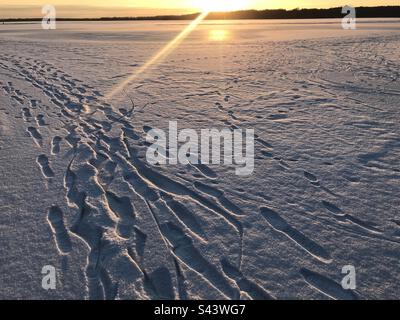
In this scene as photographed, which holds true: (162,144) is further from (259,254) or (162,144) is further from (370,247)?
(370,247)

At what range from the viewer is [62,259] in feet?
10.4

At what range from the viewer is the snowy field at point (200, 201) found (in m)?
2.99

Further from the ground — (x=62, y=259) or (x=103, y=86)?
(x=103, y=86)

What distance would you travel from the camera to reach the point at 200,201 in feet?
13.5

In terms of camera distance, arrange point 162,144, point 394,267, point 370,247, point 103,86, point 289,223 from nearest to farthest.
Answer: point 394,267 → point 370,247 → point 289,223 → point 162,144 → point 103,86

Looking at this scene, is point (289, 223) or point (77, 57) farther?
point (77, 57)

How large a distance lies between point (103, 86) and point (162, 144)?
5.03m

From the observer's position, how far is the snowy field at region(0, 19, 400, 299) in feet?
9.80

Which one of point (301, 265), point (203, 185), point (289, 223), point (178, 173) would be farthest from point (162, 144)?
point (301, 265)

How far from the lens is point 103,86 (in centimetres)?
997

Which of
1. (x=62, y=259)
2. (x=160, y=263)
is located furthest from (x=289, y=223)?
(x=62, y=259)
